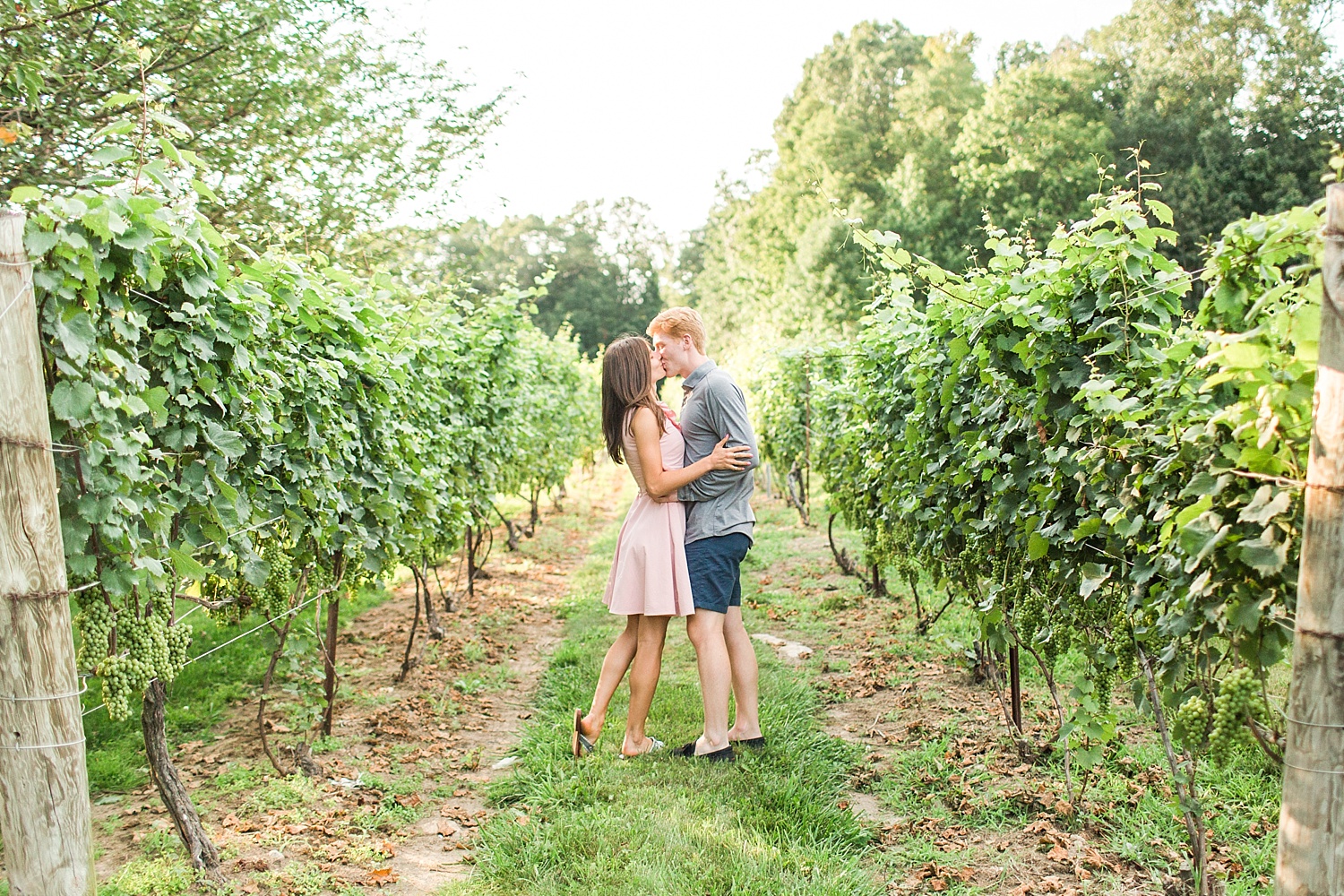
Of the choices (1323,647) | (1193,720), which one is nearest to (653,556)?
(1193,720)

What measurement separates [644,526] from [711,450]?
0.48 meters

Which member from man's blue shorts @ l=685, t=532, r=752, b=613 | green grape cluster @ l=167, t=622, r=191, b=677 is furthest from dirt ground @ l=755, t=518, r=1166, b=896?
green grape cluster @ l=167, t=622, r=191, b=677

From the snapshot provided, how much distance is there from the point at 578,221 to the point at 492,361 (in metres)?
62.4

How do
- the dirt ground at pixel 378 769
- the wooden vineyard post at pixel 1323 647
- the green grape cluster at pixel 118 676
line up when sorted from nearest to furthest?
the wooden vineyard post at pixel 1323 647
the green grape cluster at pixel 118 676
the dirt ground at pixel 378 769

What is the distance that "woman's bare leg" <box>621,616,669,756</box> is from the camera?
431 cm

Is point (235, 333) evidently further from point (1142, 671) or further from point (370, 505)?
point (1142, 671)

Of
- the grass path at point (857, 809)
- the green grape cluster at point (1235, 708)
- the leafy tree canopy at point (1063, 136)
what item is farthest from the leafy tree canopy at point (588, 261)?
the green grape cluster at point (1235, 708)

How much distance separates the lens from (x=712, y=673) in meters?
4.20

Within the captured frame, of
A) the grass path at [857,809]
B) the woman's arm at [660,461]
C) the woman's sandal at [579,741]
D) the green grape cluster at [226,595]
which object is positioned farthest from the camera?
the woman's sandal at [579,741]

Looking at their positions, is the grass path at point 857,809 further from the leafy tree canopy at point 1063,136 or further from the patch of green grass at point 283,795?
the leafy tree canopy at point 1063,136

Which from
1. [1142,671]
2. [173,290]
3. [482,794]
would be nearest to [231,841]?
[482,794]

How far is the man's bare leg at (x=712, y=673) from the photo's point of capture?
13.8 ft

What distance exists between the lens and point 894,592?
332 inches

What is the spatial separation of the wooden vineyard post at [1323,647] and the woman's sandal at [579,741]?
9.86 feet
